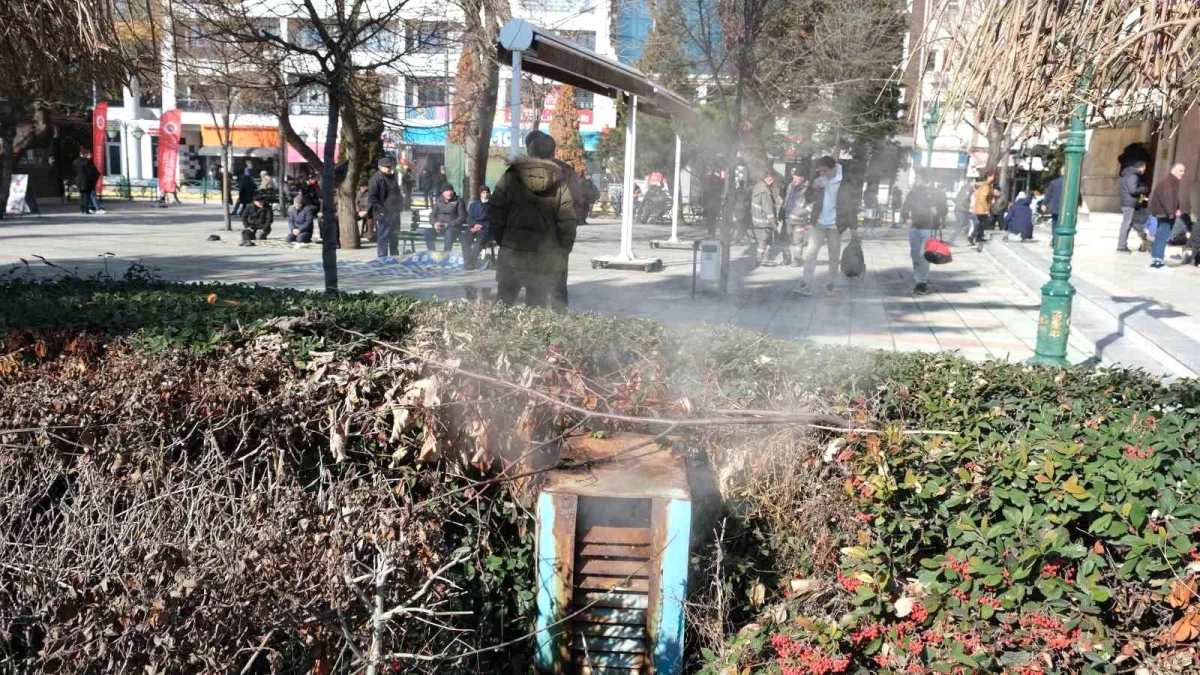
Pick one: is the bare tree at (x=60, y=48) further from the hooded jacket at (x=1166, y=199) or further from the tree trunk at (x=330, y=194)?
the hooded jacket at (x=1166, y=199)

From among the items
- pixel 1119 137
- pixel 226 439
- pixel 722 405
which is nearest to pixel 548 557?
pixel 722 405

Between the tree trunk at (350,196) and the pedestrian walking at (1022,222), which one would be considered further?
the pedestrian walking at (1022,222)

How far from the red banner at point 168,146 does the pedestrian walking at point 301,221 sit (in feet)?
40.7

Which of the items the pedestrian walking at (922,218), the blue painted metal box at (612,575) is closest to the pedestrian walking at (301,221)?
the pedestrian walking at (922,218)

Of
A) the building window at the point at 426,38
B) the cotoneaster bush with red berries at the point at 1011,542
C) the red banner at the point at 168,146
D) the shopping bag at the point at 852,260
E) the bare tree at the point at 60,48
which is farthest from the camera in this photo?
the red banner at the point at 168,146

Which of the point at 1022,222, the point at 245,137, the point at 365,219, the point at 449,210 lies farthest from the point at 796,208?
the point at 245,137

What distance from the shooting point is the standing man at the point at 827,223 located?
1313 centimetres

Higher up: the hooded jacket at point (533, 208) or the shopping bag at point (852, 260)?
the hooded jacket at point (533, 208)

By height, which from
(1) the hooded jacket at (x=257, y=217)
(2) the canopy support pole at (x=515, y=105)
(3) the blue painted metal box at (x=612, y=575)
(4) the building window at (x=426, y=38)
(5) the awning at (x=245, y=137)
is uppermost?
(5) the awning at (x=245, y=137)

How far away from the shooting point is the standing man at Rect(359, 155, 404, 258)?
655 inches

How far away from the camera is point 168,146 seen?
30734mm

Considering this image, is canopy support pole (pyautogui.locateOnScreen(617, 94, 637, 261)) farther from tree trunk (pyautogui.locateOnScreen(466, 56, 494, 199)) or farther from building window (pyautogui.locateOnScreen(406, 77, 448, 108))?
building window (pyautogui.locateOnScreen(406, 77, 448, 108))

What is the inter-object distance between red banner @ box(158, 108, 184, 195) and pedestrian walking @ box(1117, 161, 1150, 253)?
24.5 meters

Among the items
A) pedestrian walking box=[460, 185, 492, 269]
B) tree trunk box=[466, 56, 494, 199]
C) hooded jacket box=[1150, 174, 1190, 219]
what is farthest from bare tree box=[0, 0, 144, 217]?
hooded jacket box=[1150, 174, 1190, 219]
